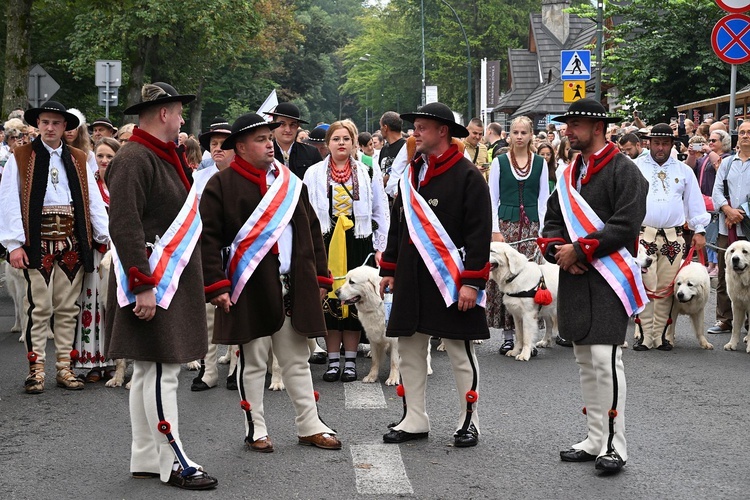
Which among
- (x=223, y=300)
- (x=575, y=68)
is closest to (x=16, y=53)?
(x=575, y=68)

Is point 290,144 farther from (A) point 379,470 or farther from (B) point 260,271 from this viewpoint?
(A) point 379,470

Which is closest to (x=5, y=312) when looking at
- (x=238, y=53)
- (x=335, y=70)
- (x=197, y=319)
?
(x=197, y=319)

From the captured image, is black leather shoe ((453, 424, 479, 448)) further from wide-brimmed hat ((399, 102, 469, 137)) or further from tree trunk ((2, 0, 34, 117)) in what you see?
tree trunk ((2, 0, 34, 117))

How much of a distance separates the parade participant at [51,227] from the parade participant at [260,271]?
2.44 m

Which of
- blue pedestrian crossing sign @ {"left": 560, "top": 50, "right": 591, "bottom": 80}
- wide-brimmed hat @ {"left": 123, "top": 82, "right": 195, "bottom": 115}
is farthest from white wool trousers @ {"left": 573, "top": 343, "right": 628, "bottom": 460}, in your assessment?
blue pedestrian crossing sign @ {"left": 560, "top": 50, "right": 591, "bottom": 80}

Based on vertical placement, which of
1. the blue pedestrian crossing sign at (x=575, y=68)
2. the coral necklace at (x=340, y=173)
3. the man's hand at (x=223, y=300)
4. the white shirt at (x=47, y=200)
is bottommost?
the man's hand at (x=223, y=300)

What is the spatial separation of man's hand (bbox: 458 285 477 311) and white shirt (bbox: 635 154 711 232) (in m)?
4.59

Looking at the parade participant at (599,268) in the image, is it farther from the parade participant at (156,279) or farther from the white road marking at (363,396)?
the parade participant at (156,279)

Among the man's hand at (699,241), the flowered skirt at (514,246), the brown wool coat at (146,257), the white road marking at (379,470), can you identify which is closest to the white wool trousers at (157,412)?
the brown wool coat at (146,257)

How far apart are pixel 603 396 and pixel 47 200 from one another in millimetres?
4756

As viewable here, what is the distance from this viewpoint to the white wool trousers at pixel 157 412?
6.07 meters

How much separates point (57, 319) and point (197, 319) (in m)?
3.32

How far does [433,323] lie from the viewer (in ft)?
23.1

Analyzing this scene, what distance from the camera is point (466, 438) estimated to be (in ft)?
23.3
